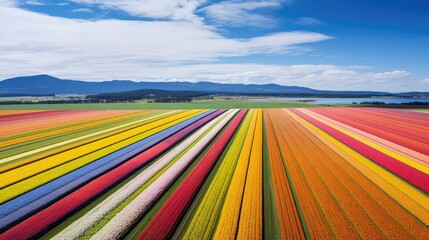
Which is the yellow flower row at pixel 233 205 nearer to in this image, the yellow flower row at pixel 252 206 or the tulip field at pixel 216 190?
the tulip field at pixel 216 190

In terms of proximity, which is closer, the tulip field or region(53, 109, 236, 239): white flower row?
region(53, 109, 236, 239): white flower row

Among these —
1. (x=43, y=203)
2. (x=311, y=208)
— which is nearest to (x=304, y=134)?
(x=311, y=208)

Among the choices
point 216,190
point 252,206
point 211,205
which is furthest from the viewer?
point 216,190

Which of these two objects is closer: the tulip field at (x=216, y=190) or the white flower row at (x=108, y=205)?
the white flower row at (x=108, y=205)

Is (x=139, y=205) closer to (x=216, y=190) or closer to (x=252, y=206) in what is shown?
(x=216, y=190)

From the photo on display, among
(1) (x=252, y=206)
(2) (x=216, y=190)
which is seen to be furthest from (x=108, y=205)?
(1) (x=252, y=206)

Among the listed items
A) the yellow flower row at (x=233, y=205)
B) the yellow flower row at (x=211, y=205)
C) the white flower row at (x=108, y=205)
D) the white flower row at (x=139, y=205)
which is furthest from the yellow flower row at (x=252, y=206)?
the white flower row at (x=108, y=205)

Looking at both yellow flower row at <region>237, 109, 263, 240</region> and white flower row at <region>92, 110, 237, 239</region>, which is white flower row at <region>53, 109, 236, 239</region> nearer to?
white flower row at <region>92, 110, 237, 239</region>

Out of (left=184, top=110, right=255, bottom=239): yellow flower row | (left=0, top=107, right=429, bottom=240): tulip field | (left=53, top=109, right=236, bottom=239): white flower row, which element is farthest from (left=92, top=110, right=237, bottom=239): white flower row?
(left=184, top=110, right=255, bottom=239): yellow flower row

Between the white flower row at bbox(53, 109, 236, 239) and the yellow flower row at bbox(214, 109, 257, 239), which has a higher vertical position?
the yellow flower row at bbox(214, 109, 257, 239)
